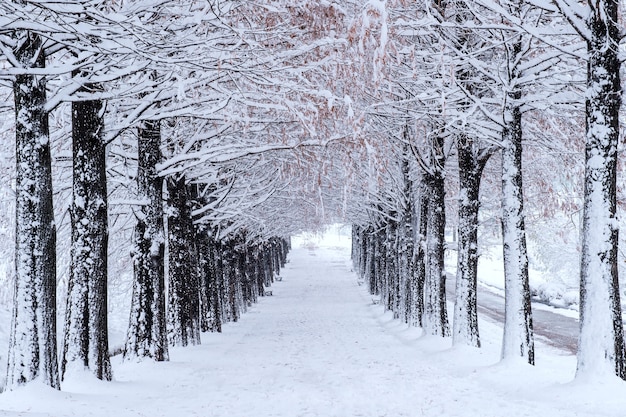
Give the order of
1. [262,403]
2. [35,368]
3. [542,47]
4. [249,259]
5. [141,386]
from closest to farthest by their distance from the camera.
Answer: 1. [35,368]
2. [262,403]
3. [141,386]
4. [542,47]
5. [249,259]

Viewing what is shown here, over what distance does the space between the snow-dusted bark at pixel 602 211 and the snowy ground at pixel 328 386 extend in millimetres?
504

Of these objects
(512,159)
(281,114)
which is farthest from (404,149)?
(281,114)

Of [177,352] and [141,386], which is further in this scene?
[177,352]

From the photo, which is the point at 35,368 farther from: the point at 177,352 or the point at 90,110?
the point at 177,352

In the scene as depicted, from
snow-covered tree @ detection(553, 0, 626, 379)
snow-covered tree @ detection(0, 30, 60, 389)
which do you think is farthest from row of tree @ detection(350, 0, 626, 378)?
snow-covered tree @ detection(0, 30, 60, 389)

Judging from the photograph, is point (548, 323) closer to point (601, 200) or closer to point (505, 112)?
point (505, 112)

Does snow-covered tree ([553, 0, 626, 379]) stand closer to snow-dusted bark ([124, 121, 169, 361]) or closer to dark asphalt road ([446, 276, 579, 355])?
snow-dusted bark ([124, 121, 169, 361])

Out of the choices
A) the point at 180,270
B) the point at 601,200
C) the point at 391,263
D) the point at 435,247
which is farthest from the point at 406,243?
the point at 601,200

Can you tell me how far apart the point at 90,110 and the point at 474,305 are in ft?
31.6

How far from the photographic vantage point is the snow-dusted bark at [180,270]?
16031 millimetres

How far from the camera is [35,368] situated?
327 inches

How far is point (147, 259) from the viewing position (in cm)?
1320

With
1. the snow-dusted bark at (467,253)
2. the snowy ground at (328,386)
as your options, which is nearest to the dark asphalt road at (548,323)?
the snowy ground at (328,386)

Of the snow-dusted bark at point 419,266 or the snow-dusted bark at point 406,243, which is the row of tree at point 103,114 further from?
the snow-dusted bark at point 406,243
